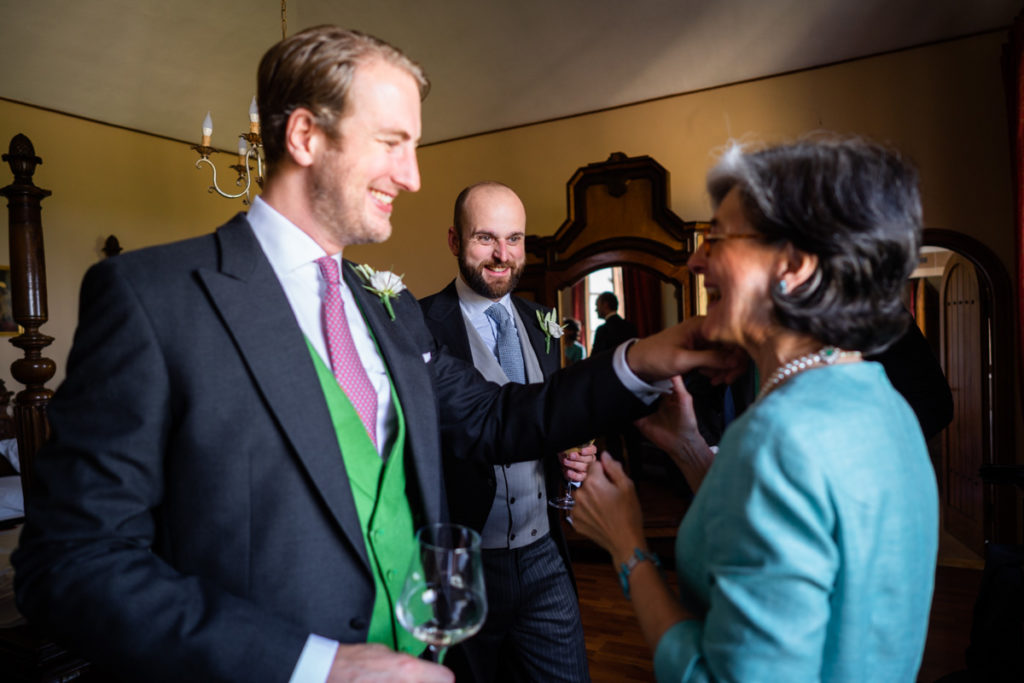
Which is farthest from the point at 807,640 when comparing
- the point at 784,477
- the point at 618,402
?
the point at 618,402

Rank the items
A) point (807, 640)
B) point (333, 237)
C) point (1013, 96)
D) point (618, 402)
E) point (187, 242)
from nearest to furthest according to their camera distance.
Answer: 1. point (807, 640)
2. point (187, 242)
3. point (333, 237)
4. point (618, 402)
5. point (1013, 96)

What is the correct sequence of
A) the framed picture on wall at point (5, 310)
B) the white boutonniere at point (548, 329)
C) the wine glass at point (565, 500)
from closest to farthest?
the wine glass at point (565, 500) < the white boutonniere at point (548, 329) < the framed picture on wall at point (5, 310)

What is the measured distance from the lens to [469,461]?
2.05 metres

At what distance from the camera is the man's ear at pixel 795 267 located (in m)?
1.00

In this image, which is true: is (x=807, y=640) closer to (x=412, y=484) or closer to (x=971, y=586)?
(x=412, y=484)

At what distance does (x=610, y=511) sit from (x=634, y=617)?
3.01 m

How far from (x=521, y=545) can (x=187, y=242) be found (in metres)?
1.48

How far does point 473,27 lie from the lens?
5230 millimetres

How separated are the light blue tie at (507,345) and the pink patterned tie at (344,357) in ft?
3.90

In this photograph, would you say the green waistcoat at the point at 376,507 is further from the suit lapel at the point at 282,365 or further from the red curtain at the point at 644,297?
the red curtain at the point at 644,297

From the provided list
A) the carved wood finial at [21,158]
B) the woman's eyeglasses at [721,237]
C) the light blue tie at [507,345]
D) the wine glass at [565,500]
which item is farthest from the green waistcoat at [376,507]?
the carved wood finial at [21,158]

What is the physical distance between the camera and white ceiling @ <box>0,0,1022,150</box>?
Result: 14.6ft

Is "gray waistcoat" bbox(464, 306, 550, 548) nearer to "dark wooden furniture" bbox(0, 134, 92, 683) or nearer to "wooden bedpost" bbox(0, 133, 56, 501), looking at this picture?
"dark wooden furniture" bbox(0, 134, 92, 683)

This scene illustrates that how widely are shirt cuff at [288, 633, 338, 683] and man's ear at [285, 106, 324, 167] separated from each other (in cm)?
84
